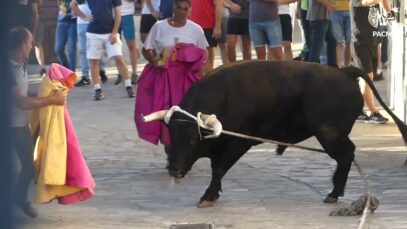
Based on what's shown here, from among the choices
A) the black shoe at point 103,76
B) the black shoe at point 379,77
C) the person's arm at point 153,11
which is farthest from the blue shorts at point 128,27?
the black shoe at point 379,77

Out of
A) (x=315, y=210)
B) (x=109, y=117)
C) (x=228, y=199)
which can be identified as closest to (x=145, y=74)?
(x=228, y=199)

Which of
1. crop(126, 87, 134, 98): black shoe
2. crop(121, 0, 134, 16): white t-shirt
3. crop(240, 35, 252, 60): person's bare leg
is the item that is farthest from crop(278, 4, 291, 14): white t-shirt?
crop(121, 0, 134, 16): white t-shirt

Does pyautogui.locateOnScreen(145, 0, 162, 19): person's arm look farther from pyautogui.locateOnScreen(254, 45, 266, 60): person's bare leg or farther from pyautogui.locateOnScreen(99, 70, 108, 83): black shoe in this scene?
pyautogui.locateOnScreen(99, 70, 108, 83): black shoe

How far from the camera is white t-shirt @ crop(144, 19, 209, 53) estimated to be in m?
8.16

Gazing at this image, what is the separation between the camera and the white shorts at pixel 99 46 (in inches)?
517

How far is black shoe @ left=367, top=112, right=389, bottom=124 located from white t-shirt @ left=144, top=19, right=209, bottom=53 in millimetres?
3560

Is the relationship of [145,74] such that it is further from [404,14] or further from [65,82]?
[404,14]

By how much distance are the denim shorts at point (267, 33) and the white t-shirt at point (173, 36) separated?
3.99m

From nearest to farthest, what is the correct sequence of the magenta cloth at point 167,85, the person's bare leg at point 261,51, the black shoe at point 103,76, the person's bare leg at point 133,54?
the magenta cloth at point 167,85 < the person's bare leg at point 261,51 < the person's bare leg at point 133,54 < the black shoe at point 103,76

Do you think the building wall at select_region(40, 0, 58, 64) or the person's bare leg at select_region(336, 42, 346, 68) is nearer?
the person's bare leg at select_region(336, 42, 346, 68)

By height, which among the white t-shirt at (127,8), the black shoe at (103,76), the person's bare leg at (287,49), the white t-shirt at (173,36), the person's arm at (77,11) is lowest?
the black shoe at (103,76)

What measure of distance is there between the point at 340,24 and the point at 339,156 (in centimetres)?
718

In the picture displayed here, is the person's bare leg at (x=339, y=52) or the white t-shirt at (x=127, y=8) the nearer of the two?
the person's bare leg at (x=339, y=52)

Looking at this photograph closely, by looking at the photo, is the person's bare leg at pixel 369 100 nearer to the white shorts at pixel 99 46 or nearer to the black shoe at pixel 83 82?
the white shorts at pixel 99 46
